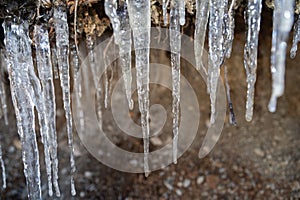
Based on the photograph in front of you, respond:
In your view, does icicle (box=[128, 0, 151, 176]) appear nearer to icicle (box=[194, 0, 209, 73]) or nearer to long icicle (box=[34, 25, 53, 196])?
icicle (box=[194, 0, 209, 73])

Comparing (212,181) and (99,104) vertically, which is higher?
(99,104)

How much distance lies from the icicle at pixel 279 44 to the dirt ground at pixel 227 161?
1.18m

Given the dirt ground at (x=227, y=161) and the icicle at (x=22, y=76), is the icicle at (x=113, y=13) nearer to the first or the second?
the icicle at (x=22, y=76)

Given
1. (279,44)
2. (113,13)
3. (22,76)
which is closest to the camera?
(279,44)

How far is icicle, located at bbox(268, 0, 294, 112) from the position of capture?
1.24 m

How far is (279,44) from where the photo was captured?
1292 millimetres

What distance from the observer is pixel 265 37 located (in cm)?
257

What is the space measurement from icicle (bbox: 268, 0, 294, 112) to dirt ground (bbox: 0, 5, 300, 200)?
118 centimetres

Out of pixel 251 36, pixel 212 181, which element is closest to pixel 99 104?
pixel 212 181

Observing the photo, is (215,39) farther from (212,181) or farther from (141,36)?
(212,181)

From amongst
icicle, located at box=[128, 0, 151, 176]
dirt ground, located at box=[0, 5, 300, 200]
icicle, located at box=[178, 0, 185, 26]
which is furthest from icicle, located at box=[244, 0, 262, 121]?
dirt ground, located at box=[0, 5, 300, 200]

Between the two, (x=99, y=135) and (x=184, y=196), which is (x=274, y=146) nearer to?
(x=184, y=196)

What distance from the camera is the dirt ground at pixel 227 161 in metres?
2.67

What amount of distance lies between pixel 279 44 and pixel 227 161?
1559mm
